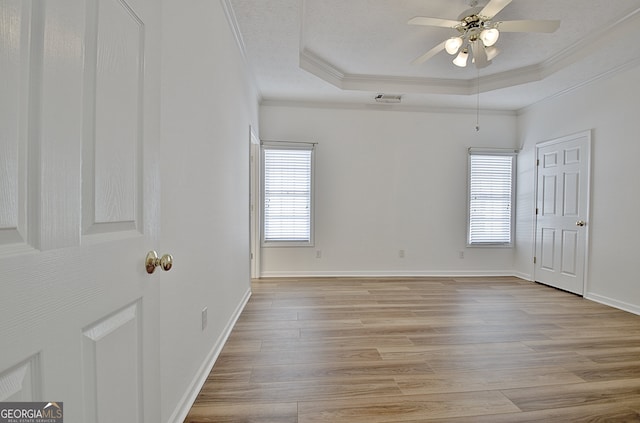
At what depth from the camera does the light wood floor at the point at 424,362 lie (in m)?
1.64

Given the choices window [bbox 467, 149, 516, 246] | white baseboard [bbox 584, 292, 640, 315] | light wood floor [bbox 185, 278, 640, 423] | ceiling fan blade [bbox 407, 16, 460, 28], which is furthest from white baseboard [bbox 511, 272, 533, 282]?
ceiling fan blade [bbox 407, 16, 460, 28]

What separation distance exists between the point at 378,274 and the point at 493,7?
3629 millimetres

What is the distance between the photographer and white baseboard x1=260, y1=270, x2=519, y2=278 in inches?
181

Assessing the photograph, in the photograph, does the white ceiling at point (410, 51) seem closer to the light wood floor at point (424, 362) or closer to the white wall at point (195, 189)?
the white wall at point (195, 189)

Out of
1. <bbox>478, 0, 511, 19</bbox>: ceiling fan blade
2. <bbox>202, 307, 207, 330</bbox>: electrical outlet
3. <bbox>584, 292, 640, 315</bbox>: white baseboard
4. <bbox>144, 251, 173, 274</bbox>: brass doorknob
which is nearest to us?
<bbox>144, 251, 173, 274</bbox>: brass doorknob

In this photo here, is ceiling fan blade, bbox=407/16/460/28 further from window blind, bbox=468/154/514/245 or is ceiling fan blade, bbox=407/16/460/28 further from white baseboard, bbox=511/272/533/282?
white baseboard, bbox=511/272/533/282

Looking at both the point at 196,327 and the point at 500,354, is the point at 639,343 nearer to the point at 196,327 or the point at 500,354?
the point at 500,354

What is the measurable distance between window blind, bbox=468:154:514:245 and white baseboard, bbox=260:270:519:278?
511 mm

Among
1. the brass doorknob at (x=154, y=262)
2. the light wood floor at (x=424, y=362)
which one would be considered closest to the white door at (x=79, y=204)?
the brass doorknob at (x=154, y=262)

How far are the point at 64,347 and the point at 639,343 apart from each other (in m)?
3.87

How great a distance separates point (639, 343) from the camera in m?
2.47

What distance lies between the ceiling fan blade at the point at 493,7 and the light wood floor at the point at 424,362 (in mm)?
2689

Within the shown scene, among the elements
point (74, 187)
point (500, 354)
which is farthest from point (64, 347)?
point (500, 354)

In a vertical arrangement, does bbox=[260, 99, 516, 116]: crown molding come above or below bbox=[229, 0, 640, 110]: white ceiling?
below
